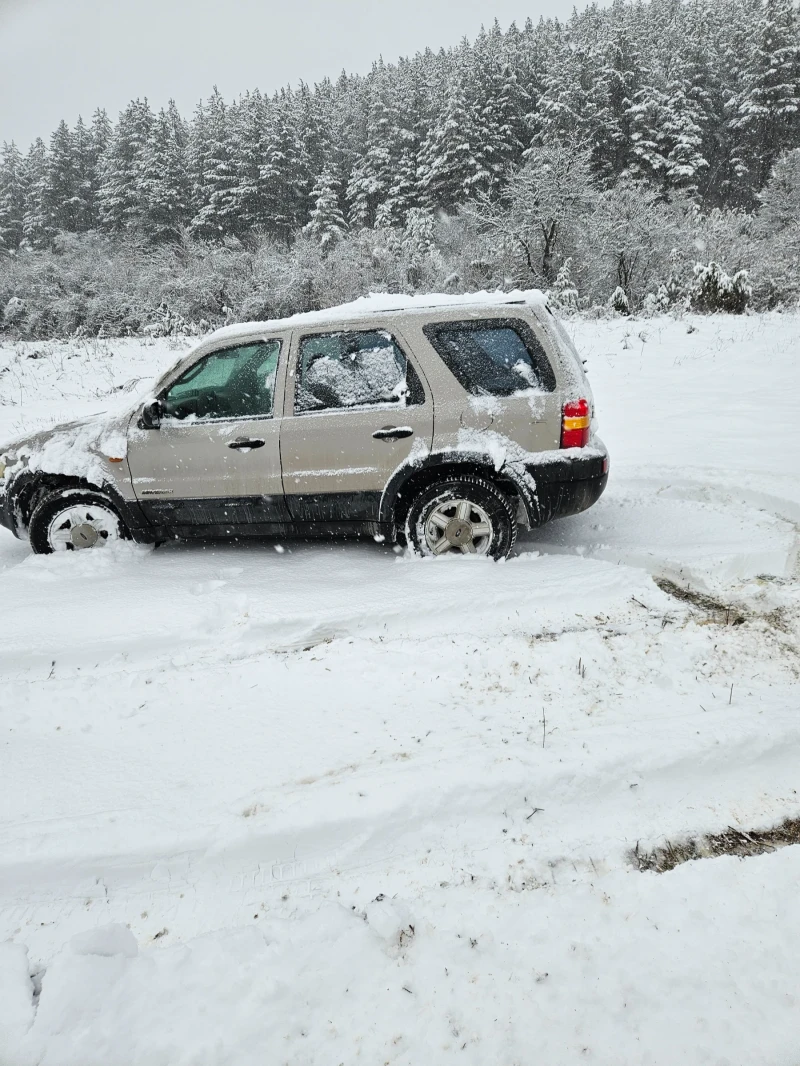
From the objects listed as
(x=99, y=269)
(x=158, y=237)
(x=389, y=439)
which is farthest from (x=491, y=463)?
(x=158, y=237)

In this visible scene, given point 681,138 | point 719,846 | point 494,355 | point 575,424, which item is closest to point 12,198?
point 681,138

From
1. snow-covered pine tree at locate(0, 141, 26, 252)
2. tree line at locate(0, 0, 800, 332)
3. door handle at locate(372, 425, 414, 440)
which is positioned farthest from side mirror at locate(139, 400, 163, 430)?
snow-covered pine tree at locate(0, 141, 26, 252)

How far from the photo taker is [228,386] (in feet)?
13.0

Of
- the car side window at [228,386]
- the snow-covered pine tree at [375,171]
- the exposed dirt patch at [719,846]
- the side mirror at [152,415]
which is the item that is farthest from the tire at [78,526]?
the snow-covered pine tree at [375,171]

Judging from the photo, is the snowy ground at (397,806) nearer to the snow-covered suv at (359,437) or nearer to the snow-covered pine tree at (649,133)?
the snow-covered suv at (359,437)

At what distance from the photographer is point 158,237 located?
38719mm

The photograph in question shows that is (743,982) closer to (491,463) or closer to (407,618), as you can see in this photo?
(407,618)

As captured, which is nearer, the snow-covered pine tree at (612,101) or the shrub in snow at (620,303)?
the shrub in snow at (620,303)

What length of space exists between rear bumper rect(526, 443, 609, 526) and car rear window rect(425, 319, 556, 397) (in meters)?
0.49

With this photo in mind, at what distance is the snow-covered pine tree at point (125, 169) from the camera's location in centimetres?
4047

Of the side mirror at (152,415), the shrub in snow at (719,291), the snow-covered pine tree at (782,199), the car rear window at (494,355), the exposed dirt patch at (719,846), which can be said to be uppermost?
the snow-covered pine tree at (782,199)

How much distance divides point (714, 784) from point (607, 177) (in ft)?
132

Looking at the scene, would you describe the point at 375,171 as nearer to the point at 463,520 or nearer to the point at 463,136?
the point at 463,136

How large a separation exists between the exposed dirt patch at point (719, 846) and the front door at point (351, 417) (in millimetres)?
2532
